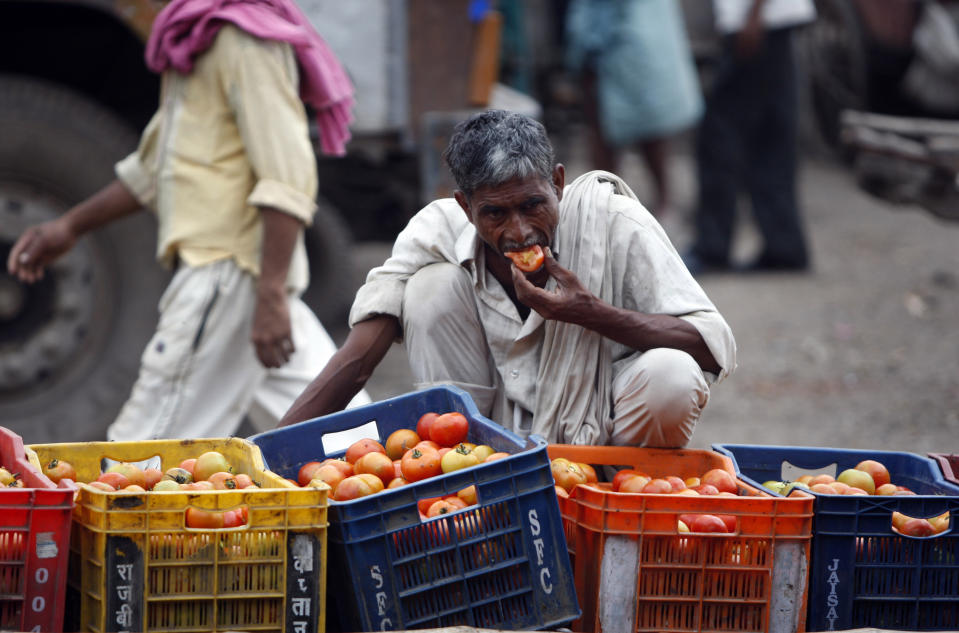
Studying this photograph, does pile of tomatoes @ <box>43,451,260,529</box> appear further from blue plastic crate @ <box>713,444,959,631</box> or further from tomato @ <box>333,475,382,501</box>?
blue plastic crate @ <box>713,444,959,631</box>

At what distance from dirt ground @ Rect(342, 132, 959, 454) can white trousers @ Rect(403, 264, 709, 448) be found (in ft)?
8.68

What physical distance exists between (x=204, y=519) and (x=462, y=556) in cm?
50

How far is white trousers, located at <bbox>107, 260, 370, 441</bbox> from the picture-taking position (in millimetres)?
4012

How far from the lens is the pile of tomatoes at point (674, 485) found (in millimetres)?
2557

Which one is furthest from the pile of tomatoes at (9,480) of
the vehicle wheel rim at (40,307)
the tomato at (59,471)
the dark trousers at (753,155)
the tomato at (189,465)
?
the dark trousers at (753,155)

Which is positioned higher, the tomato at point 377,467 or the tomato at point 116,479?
the tomato at point 377,467

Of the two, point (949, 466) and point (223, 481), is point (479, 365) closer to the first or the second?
point (223, 481)

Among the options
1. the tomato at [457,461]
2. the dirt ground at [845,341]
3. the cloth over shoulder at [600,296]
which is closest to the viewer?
the tomato at [457,461]

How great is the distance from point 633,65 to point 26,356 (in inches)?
176

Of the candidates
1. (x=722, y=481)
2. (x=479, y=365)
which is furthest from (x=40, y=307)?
(x=722, y=481)

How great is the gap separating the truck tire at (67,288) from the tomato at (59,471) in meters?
2.60

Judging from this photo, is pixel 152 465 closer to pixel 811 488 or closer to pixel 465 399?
pixel 465 399

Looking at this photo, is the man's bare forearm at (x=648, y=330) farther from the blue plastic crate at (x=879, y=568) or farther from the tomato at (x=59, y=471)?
the tomato at (x=59, y=471)

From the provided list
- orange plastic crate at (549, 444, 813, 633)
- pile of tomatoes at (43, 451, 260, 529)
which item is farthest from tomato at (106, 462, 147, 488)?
orange plastic crate at (549, 444, 813, 633)
